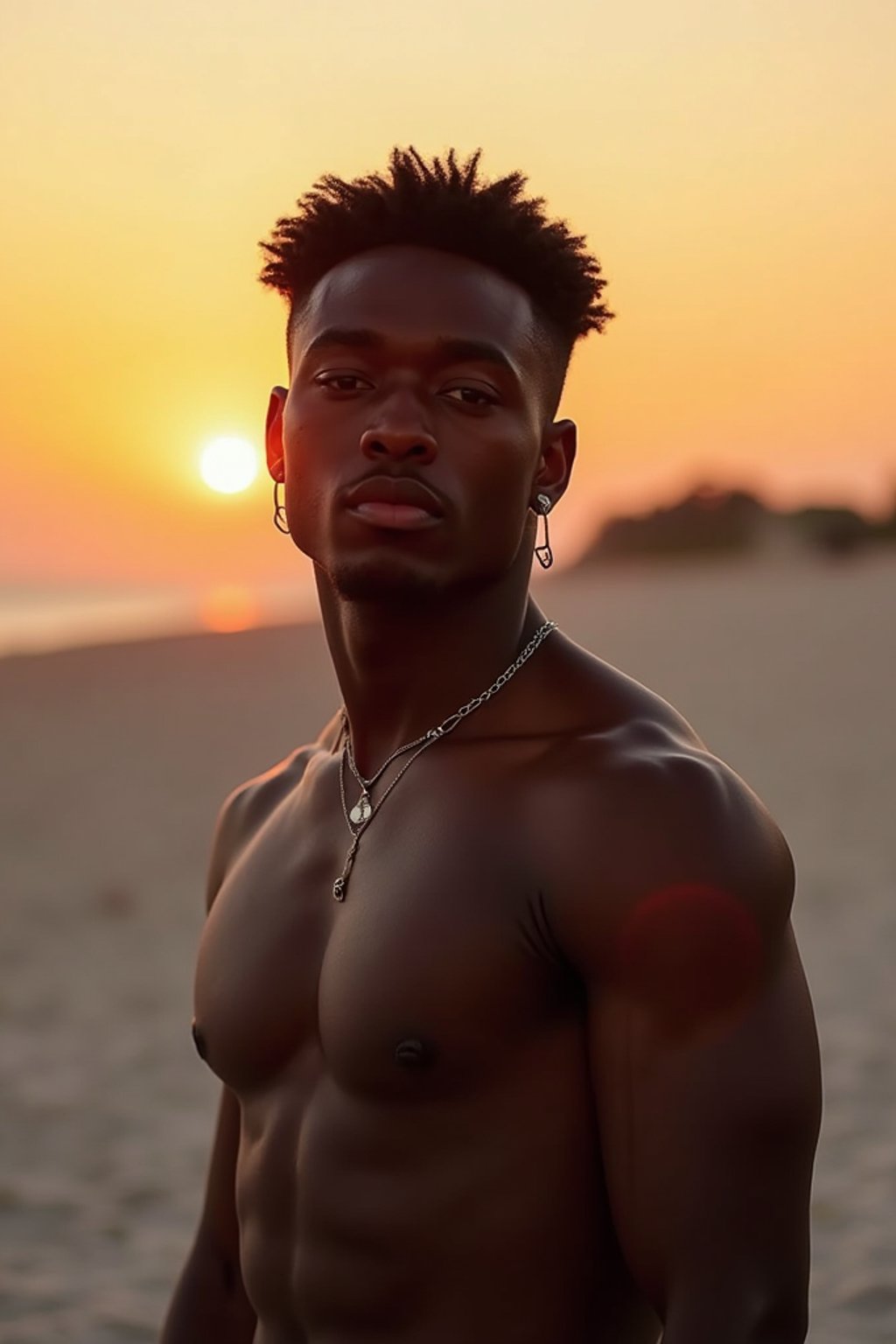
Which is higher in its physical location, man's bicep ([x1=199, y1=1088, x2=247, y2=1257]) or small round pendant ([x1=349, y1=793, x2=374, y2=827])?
small round pendant ([x1=349, y1=793, x2=374, y2=827])

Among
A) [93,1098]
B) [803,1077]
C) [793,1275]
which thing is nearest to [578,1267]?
[793,1275]

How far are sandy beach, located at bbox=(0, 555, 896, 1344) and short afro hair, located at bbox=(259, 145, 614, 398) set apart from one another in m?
3.07

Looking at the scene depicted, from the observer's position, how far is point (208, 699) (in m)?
18.6

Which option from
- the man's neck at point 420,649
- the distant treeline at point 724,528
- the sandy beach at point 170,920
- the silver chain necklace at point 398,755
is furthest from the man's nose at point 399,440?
the distant treeline at point 724,528

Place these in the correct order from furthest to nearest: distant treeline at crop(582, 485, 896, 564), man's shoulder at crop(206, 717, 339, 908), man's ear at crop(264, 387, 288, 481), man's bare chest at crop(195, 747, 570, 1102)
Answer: distant treeline at crop(582, 485, 896, 564)
man's shoulder at crop(206, 717, 339, 908)
man's ear at crop(264, 387, 288, 481)
man's bare chest at crop(195, 747, 570, 1102)

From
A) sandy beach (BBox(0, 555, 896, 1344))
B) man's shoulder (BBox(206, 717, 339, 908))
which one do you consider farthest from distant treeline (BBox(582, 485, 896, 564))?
man's shoulder (BBox(206, 717, 339, 908))

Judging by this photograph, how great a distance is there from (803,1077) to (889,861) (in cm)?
770

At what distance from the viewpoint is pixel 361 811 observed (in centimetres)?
230

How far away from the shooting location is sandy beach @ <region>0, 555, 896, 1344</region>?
4875mm

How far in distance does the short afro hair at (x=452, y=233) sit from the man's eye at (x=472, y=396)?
224mm

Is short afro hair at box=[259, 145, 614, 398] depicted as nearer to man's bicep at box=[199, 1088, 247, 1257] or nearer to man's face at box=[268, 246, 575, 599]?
man's face at box=[268, 246, 575, 599]

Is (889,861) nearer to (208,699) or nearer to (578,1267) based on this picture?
(578,1267)

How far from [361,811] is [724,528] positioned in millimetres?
59189

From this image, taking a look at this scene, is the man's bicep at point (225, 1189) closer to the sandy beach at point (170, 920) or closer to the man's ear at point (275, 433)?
the man's ear at point (275, 433)
